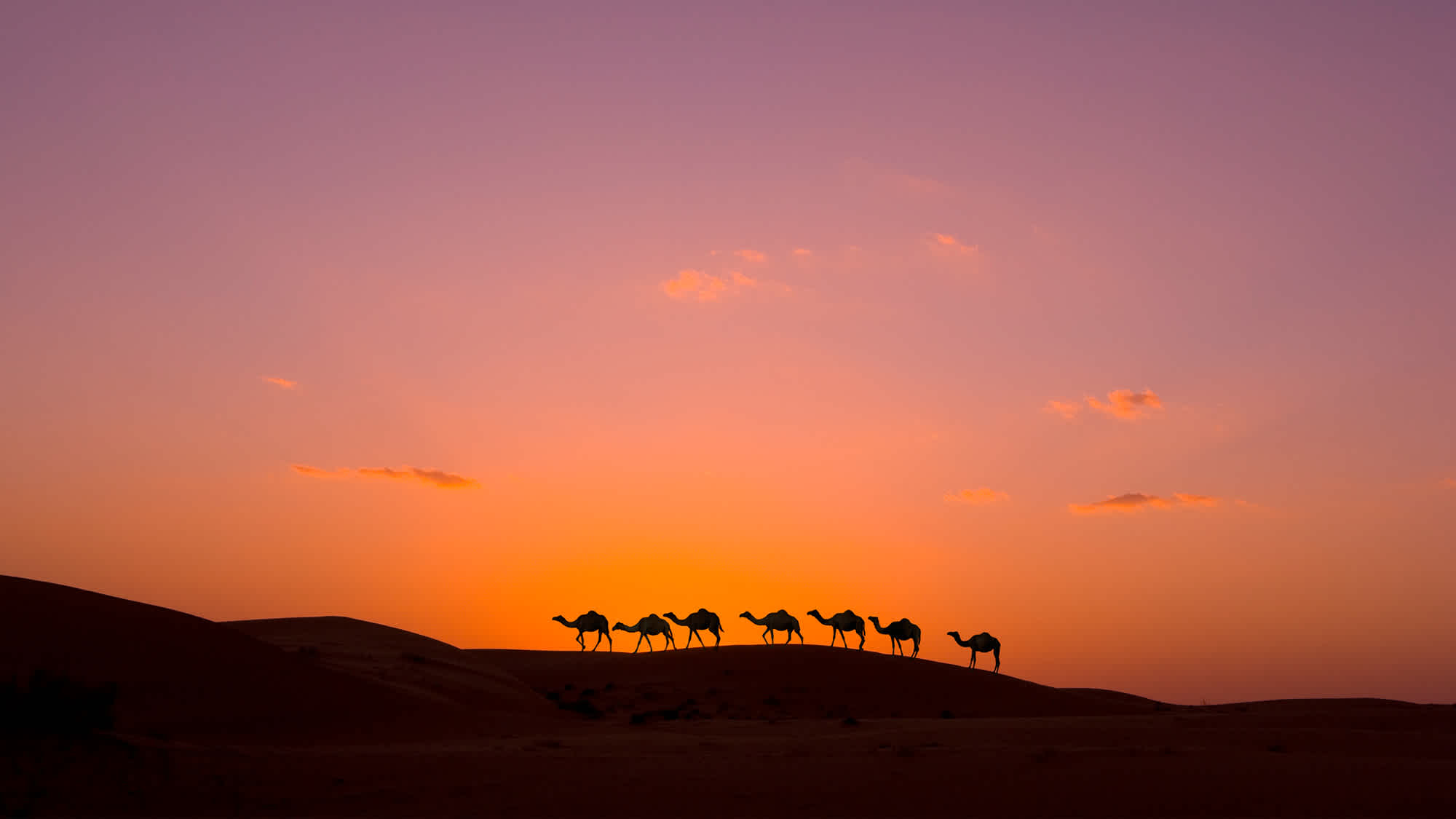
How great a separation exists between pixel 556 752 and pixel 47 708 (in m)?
6.93

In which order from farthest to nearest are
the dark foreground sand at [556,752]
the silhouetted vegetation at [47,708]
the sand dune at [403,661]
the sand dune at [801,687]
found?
the sand dune at [801,687], the sand dune at [403,661], the silhouetted vegetation at [47,708], the dark foreground sand at [556,752]

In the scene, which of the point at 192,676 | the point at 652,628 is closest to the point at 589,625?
the point at 652,628

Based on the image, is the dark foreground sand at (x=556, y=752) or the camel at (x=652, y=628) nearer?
the dark foreground sand at (x=556, y=752)

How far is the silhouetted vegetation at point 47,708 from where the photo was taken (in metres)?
13.7

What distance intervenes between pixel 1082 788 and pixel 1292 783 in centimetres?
239

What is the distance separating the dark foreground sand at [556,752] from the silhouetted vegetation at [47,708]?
0.24 meters

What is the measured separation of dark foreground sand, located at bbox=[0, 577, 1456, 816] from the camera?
41.1 ft

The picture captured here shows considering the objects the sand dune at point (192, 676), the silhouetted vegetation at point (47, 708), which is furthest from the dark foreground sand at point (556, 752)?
the silhouetted vegetation at point (47, 708)

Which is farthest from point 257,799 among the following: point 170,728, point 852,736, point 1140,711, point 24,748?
point 1140,711

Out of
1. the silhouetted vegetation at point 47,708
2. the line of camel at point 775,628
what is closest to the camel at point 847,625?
the line of camel at point 775,628

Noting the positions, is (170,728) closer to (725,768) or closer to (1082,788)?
(725,768)

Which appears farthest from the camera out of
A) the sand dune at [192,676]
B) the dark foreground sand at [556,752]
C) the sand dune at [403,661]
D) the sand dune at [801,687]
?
the sand dune at [801,687]

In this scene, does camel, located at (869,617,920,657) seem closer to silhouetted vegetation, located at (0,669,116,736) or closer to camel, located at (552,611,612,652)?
camel, located at (552,611,612,652)

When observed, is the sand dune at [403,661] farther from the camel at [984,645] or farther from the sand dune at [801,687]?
the camel at [984,645]
